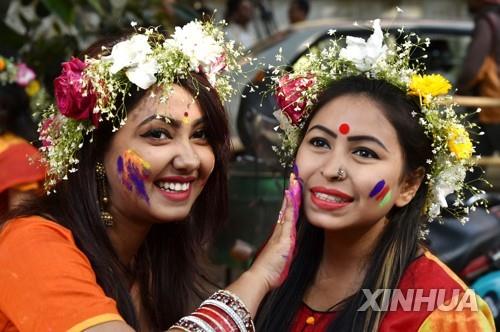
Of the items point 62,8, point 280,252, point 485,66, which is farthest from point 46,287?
point 485,66

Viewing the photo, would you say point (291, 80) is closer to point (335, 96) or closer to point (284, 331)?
point (335, 96)

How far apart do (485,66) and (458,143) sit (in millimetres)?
3886

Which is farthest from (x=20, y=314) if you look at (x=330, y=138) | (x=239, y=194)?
(x=239, y=194)

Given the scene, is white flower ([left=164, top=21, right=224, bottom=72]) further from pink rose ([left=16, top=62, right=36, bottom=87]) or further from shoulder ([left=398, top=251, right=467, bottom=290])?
pink rose ([left=16, top=62, right=36, bottom=87])

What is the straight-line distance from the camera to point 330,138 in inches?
112

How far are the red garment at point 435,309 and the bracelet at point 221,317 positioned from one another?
0.42 metres

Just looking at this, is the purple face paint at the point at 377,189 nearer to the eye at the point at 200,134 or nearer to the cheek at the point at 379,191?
the cheek at the point at 379,191

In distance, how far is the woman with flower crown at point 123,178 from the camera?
102 inches

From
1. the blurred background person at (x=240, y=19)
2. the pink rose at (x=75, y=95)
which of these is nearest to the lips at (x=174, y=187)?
the pink rose at (x=75, y=95)

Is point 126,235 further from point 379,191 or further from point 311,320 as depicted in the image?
point 379,191

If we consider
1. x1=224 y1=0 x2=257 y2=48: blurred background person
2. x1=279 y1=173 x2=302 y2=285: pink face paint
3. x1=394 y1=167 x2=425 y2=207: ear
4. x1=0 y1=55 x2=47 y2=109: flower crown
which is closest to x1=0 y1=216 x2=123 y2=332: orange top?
x1=279 y1=173 x2=302 y2=285: pink face paint

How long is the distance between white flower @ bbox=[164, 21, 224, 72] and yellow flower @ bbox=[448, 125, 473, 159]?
2.56 feet

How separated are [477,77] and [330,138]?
4.01 meters

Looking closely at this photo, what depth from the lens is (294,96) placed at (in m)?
3.07
